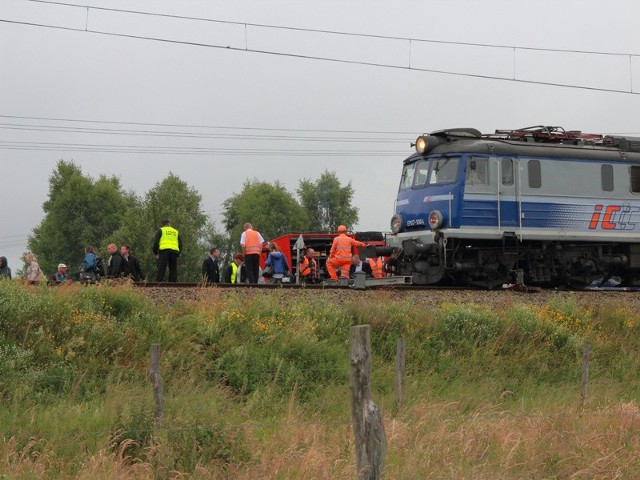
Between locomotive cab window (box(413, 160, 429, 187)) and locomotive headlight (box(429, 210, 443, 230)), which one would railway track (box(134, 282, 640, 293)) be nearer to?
locomotive headlight (box(429, 210, 443, 230))

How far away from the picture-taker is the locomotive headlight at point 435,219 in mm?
22812

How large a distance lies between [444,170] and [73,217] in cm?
7163

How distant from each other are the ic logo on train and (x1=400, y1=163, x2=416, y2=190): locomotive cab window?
14.4ft

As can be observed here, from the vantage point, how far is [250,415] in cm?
1326

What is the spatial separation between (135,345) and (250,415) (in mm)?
2801

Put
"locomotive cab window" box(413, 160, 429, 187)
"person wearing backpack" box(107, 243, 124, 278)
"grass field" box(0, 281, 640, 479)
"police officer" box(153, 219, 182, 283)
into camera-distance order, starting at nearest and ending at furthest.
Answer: "grass field" box(0, 281, 640, 479) < "police officer" box(153, 219, 182, 283) < "person wearing backpack" box(107, 243, 124, 278) < "locomotive cab window" box(413, 160, 429, 187)

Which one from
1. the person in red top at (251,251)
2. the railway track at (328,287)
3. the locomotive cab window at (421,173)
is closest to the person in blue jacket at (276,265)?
the person in red top at (251,251)

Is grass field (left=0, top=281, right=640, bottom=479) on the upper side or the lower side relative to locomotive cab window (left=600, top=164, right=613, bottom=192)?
lower

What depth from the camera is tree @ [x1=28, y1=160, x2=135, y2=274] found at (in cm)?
8912

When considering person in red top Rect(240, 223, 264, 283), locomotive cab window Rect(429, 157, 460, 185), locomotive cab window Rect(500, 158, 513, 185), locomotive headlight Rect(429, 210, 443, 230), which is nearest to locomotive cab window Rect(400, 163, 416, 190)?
locomotive cab window Rect(429, 157, 460, 185)

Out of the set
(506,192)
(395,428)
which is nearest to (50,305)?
Answer: (395,428)

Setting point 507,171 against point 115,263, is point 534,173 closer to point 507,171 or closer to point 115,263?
point 507,171

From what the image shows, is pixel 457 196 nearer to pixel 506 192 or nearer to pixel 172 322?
pixel 506 192

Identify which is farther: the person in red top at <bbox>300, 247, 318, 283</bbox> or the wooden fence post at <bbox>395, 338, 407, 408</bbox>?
the person in red top at <bbox>300, 247, 318, 283</bbox>
